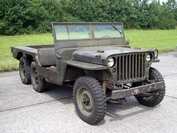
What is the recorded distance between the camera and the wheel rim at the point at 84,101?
4334 millimetres

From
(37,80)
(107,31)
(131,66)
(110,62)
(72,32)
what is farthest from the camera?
(37,80)

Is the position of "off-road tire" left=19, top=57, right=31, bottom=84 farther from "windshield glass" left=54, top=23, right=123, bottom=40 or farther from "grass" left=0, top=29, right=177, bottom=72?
"grass" left=0, top=29, right=177, bottom=72

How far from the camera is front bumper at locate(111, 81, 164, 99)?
405 centimetres

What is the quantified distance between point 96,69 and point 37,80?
9.22 ft

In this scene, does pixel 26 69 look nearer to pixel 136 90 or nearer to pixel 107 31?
pixel 107 31

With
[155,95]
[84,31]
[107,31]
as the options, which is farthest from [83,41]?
[155,95]

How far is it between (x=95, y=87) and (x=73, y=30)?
1863 mm

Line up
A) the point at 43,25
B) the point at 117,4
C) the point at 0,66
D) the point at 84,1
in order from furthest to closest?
1. the point at 117,4
2. the point at 84,1
3. the point at 43,25
4. the point at 0,66

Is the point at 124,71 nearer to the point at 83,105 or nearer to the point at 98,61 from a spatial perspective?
the point at 98,61

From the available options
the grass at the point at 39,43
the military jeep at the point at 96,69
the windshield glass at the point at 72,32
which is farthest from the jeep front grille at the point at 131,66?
the grass at the point at 39,43

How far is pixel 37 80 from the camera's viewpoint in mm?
6383

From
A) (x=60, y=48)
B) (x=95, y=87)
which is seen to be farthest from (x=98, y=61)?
(x=60, y=48)

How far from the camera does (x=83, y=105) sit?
14.7 ft

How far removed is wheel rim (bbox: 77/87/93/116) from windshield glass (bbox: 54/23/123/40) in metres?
1.44
